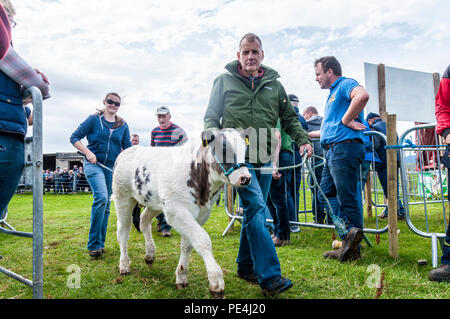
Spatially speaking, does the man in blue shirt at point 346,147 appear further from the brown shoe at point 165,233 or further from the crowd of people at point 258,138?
the brown shoe at point 165,233

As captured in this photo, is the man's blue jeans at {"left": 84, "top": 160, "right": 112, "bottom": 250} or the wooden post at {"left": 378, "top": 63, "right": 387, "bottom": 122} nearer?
the man's blue jeans at {"left": 84, "top": 160, "right": 112, "bottom": 250}

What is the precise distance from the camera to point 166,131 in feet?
22.5

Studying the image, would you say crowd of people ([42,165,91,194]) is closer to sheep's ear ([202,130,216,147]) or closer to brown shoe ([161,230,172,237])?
brown shoe ([161,230,172,237])

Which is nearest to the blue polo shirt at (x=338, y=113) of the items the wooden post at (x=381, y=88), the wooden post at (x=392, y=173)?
the wooden post at (x=392, y=173)

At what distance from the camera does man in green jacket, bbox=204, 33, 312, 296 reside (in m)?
3.04

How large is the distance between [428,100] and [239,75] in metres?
8.39

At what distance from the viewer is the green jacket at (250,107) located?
3.29 meters

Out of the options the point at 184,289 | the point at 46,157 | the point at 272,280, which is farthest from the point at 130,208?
the point at 46,157

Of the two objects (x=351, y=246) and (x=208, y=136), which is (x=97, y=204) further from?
(x=351, y=246)

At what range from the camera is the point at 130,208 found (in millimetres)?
4352

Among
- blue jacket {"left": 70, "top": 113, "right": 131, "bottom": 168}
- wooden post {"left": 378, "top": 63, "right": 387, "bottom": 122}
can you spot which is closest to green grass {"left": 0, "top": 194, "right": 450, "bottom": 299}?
blue jacket {"left": 70, "top": 113, "right": 131, "bottom": 168}

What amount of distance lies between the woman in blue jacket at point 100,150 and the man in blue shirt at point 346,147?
3.27 m

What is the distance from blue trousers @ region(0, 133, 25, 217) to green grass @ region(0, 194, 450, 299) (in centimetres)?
125

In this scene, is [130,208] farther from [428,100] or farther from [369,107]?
[428,100]
